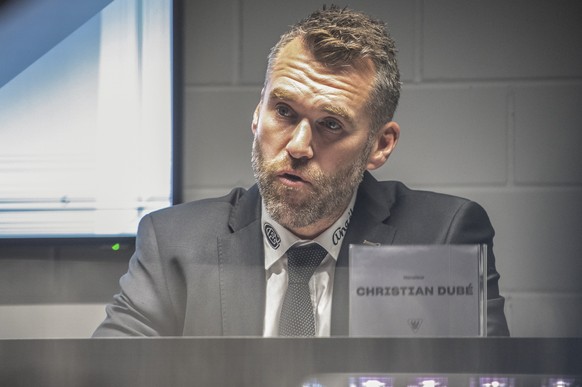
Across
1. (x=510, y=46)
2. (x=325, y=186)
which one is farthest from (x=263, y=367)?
(x=510, y=46)

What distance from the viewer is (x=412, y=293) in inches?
24.1

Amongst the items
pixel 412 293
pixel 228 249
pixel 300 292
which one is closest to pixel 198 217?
pixel 228 249

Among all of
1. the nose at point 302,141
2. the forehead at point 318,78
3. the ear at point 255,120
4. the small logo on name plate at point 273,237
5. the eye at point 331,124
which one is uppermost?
the forehead at point 318,78

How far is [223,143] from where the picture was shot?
2.70 ft

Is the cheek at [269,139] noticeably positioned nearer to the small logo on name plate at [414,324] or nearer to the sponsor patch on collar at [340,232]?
the sponsor patch on collar at [340,232]

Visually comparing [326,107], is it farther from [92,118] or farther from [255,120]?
[92,118]

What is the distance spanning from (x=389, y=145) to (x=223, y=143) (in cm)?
21

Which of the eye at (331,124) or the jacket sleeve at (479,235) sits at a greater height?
the eye at (331,124)

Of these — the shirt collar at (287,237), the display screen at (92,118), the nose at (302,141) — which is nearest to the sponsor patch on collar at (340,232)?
the shirt collar at (287,237)

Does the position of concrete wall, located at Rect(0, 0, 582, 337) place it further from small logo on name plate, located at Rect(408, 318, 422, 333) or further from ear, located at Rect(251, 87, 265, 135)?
small logo on name plate, located at Rect(408, 318, 422, 333)

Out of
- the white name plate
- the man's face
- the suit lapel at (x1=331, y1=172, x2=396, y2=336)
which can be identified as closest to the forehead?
the man's face

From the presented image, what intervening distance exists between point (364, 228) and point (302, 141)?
13cm

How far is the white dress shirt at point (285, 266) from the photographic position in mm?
760

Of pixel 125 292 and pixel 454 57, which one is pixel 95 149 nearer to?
pixel 125 292
